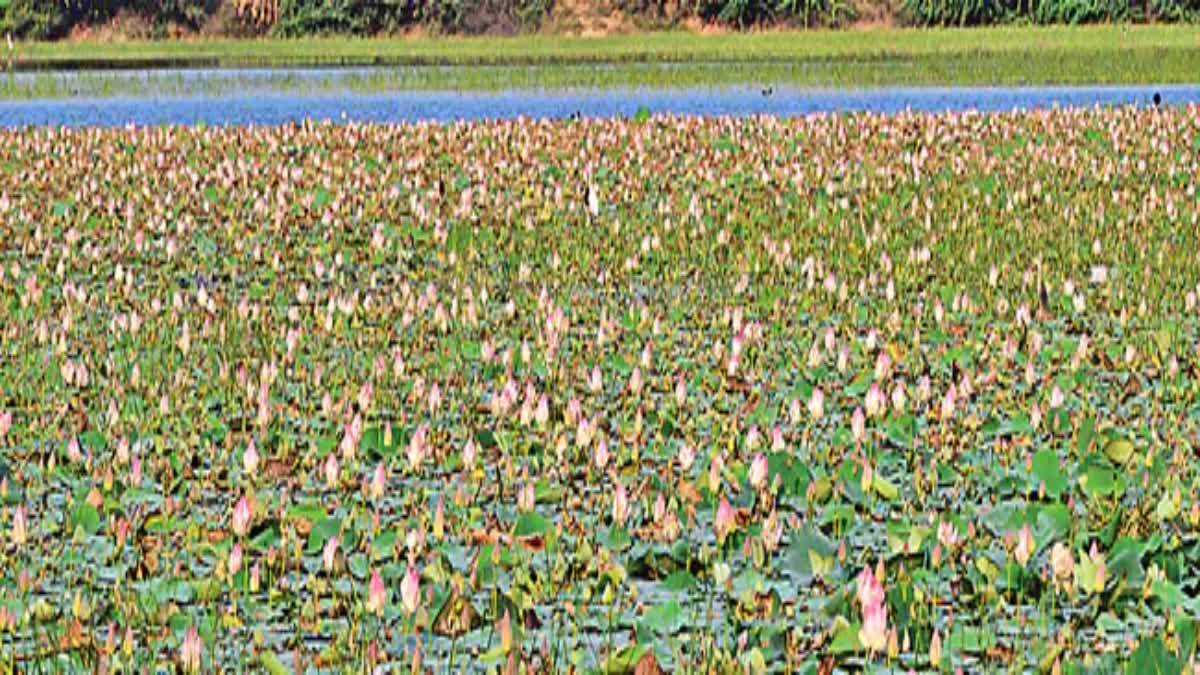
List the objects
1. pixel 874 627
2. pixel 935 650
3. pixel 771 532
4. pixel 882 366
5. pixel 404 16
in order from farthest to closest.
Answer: pixel 404 16, pixel 882 366, pixel 771 532, pixel 935 650, pixel 874 627

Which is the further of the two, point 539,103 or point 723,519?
point 539,103

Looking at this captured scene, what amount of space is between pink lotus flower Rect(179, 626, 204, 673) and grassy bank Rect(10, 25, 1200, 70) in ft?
152

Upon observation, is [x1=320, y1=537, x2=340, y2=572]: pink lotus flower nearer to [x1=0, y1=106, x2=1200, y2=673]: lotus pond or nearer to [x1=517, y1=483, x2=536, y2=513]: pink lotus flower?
[x1=0, y1=106, x2=1200, y2=673]: lotus pond

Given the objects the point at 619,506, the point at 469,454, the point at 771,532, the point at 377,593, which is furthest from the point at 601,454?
the point at 377,593

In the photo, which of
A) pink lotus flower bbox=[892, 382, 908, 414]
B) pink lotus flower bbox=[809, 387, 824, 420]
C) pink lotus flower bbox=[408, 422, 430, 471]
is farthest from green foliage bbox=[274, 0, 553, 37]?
pink lotus flower bbox=[408, 422, 430, 471]

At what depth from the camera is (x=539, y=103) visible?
3462 centimetres

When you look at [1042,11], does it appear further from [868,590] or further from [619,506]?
[868,590]

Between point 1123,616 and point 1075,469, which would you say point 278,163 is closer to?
point 1075,469

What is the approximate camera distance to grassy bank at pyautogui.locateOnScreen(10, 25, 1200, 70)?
54000 millimetres

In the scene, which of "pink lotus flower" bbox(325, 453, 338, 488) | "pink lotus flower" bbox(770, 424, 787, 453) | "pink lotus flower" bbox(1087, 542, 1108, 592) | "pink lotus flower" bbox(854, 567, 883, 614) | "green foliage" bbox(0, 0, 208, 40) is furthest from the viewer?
"green foliage" bbox(0, 0, 208, 40)

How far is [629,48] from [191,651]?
57282 millimetres

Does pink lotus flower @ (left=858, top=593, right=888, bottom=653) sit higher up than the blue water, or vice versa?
pink lotus flower @ (left=858, top=593, right=888, bottom=653)

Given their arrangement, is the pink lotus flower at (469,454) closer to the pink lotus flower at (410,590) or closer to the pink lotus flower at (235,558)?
the pink lotus flower at (235,558)

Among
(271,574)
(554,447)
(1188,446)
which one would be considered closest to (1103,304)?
(1188,446)
